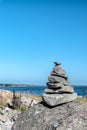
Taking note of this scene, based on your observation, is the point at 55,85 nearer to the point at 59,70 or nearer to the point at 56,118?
the point at 59,70

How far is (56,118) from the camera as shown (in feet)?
66.5

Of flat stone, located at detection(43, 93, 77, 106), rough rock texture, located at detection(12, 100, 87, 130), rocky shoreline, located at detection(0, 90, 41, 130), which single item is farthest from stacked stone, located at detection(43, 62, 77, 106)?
rocky shoreline, located at detection(0, 90, 41, 130)

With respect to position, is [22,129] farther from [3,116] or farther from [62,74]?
[3,116]

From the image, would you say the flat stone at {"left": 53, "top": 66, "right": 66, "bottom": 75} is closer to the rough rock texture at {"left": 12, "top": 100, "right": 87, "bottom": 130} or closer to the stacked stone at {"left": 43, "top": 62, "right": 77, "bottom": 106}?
the stacked stone at {"left": 43, "top": 62, "right": 77, "bottom": 106}

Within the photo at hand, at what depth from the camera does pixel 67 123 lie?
1927 cm

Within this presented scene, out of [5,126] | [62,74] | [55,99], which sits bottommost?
[5,126]

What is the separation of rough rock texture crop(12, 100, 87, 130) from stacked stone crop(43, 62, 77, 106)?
0.32 m

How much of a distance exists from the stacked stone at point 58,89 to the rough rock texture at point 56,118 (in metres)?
0.32

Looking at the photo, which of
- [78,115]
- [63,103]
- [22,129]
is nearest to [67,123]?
[78,115]

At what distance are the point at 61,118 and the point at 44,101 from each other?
218cm

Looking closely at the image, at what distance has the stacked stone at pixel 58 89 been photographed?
69.2 ft

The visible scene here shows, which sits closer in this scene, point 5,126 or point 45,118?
point 45,118

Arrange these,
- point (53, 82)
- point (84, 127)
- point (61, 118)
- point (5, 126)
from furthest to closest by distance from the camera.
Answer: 1. point (5, 126)
2. point (53, 82)
3. point (61, 118)
4. point (84, 127)

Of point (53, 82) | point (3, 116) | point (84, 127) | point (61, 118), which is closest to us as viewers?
point (84, 127)
